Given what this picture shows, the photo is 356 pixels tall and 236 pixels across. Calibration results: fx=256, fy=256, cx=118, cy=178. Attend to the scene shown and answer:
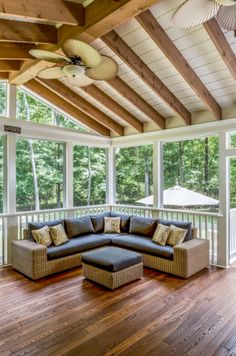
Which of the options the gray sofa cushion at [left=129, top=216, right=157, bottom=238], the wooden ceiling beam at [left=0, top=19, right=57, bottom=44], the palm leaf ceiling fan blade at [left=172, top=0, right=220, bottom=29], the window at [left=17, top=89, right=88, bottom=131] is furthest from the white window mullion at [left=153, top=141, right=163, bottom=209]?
the palm leaf ceiling fan blade at [left=172, top=0, right=220, bottom=29]

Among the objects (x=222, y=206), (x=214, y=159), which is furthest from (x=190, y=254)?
(x=214, y=159)

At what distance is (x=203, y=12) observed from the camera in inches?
78.1

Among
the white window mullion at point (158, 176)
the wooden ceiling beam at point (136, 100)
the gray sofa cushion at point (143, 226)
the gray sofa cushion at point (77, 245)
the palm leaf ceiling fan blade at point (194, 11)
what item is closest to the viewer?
the palm leaf ceiling fan blade at point (194, 11)

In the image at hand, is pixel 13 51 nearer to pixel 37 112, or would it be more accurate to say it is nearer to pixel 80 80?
pixel 80 80

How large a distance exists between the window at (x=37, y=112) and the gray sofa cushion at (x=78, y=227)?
2.23 m

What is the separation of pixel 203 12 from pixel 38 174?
4371 mm

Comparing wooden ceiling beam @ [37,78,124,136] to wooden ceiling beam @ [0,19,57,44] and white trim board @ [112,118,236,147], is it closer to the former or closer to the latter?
white trim board @ [112,118,236,147]

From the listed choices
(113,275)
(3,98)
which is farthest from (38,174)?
(113,275)

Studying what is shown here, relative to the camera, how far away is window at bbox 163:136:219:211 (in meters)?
4.96

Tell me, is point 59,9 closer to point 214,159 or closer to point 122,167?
point 214,159

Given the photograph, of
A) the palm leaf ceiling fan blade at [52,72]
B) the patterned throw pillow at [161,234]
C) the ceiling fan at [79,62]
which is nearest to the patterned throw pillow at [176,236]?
the patterned throw pillow at [161,234]

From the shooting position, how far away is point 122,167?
6980 mm

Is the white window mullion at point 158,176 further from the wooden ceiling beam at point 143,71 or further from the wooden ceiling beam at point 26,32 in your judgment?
the wooden ceiling beam at point 26,32

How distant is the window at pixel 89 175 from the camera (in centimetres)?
630
